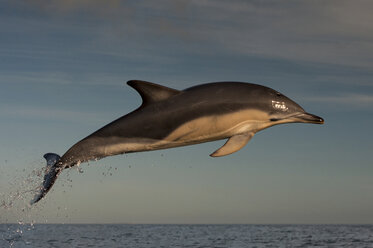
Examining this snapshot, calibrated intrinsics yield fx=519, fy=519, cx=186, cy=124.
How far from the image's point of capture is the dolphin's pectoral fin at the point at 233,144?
8789mm

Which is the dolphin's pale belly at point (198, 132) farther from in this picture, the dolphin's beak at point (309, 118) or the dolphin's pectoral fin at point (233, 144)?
the dolphin's beak at point (309, 118)

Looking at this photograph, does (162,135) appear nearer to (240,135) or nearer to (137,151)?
(137,151)

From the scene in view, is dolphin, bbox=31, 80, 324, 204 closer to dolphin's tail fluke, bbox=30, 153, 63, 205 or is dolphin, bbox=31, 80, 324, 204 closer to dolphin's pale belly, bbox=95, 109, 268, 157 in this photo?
dolphin's pale belly, bbox=95, 109, 268, 157

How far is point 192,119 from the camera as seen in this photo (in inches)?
332

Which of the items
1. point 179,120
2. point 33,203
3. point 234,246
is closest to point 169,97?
point 179,120

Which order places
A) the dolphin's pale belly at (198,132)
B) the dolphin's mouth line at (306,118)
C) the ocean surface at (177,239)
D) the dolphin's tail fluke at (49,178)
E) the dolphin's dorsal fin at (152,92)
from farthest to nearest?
the ocean surface at (177,239) → the dolphin's tail fluke at (49,178) → the dolphin's mouth line at (306,118) → the dolphin's dorsal fin at (152,92) → the dolphin's pale belly at (198,132)

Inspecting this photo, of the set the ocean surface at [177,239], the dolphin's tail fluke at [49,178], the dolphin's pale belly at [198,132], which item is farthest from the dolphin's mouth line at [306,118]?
the ocean surface at [177,239]

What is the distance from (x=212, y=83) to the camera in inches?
347

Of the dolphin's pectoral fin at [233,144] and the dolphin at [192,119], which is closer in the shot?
the dolphin at [192,119]

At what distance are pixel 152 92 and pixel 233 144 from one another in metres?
1.63

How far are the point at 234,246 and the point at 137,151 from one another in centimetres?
3347

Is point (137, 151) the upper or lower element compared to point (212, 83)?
lower

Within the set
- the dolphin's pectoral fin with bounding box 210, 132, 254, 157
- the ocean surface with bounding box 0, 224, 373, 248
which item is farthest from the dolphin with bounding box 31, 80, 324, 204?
the ocean surface with bounding box 0, 224, 373, 248

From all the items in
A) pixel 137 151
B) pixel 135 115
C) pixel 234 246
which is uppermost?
pixel 135 115
